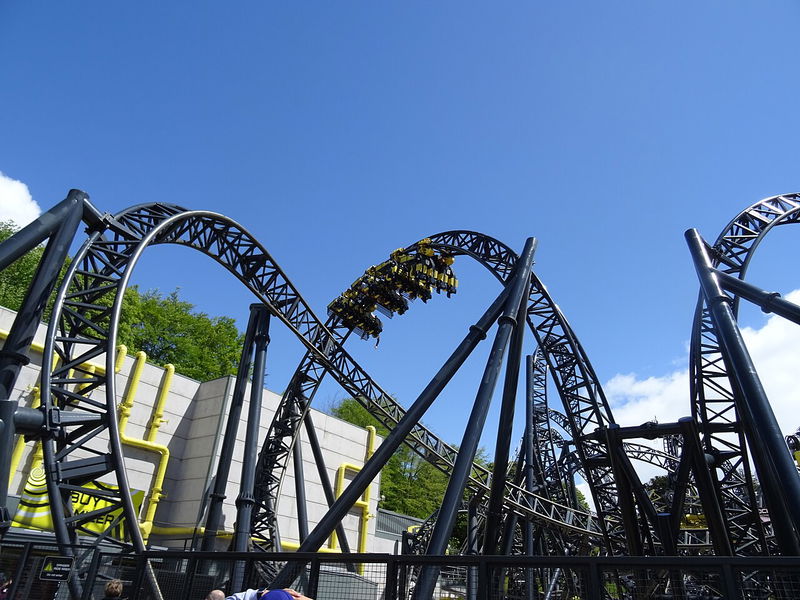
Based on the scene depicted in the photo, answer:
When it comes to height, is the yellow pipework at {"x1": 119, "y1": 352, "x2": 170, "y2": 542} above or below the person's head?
above

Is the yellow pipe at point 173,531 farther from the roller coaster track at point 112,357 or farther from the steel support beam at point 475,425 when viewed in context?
the steel support beam at point 475,425

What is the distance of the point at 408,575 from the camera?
546 cm

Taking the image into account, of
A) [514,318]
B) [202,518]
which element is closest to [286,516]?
[202,518]

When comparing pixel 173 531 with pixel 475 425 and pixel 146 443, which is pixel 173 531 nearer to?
pixel 146 443

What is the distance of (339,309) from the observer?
51.5 feet

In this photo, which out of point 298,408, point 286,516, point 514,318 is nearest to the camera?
point 514,318

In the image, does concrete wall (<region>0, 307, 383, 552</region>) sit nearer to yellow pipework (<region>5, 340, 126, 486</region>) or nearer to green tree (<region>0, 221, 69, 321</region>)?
yellow pipework (<region>5, 340, 126, 486</region>)

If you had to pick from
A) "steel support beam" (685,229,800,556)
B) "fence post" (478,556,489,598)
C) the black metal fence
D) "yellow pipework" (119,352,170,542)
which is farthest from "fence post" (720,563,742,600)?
"yellow pipework" (119,352,170,542)

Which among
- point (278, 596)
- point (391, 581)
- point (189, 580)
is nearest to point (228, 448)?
point (189, 580)

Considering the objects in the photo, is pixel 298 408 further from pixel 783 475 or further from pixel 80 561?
pixel 783 475

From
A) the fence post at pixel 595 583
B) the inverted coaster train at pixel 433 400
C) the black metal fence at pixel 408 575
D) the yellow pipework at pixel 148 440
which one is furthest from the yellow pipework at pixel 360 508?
the fence post at pixel 595 583

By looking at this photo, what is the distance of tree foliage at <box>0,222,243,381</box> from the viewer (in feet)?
85.0

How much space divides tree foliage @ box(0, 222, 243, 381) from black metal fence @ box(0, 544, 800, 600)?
20767 millimetres

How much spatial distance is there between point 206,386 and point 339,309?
5537mm
